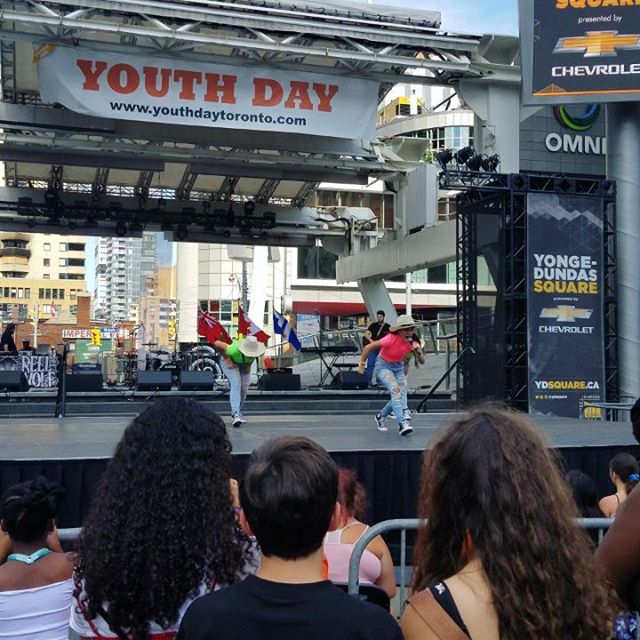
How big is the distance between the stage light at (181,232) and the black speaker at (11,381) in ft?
26.7

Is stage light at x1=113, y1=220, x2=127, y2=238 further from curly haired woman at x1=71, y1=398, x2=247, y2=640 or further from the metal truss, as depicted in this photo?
curly haired woman at x1=71, y1=398, x2=247, y2=640

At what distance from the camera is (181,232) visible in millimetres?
27516

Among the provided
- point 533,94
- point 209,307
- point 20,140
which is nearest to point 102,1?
point 20,140

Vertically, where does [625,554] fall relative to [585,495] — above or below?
above

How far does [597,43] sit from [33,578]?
55.0 feet

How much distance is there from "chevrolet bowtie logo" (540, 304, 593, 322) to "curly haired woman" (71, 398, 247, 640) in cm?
1543

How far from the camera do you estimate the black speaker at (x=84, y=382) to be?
21.3 metres

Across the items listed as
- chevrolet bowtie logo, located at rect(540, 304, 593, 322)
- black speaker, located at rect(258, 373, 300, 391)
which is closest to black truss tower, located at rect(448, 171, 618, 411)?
chevrolet bowtie logo, located at rect(540, 304, 593, 322)

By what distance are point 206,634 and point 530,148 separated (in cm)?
2022

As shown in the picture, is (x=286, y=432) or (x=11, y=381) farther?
(x=11, y=381)

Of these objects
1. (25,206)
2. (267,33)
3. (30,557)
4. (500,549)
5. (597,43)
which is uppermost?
(267,33)

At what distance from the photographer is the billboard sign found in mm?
17281

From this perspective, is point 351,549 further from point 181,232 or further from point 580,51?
point 181,232

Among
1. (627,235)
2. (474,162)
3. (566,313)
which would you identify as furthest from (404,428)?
(627,235)
